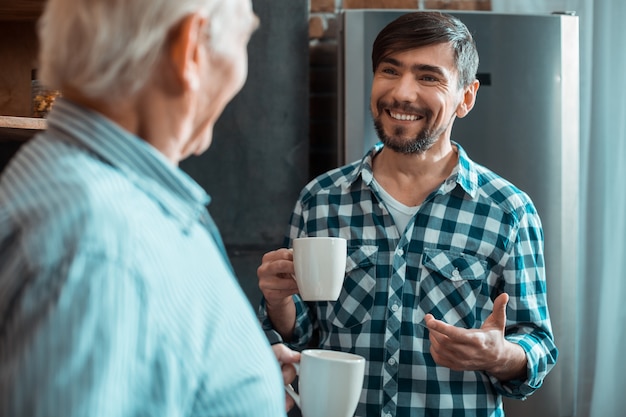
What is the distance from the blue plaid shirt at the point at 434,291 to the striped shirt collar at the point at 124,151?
32.7 inches

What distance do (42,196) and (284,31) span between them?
167cm

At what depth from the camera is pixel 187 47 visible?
2.08 feet

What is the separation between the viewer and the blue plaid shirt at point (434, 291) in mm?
1426

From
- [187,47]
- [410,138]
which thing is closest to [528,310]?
[410,138]

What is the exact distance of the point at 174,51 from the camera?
2.09 feet

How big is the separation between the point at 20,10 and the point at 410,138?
0.83m

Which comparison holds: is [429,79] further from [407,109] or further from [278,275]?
[278,275]

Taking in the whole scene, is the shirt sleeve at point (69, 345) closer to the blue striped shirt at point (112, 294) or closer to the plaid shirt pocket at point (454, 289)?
the blue striped shirt at point (112, 294)

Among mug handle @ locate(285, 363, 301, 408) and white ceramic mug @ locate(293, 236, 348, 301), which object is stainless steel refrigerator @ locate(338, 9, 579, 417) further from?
mug handle @ locate(285, 363, 301, 408)

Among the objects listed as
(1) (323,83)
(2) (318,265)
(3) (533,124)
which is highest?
(1) (323,83)

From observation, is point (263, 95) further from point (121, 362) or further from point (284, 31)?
point (121, 362)

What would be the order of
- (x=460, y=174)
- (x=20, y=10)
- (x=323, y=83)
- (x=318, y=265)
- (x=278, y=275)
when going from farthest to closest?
1. (x=323, y=83)
2. (x=20, y=10)
3. (x=460, y=174)
4. (x=278, y=275)
5. (x=318, y=265)

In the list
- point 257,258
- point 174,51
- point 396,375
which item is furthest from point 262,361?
point 257,258

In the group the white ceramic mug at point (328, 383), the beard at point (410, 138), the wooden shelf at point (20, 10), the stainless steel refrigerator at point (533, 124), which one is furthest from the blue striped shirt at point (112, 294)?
the stainless steel refrigerator at point (533, 124)
